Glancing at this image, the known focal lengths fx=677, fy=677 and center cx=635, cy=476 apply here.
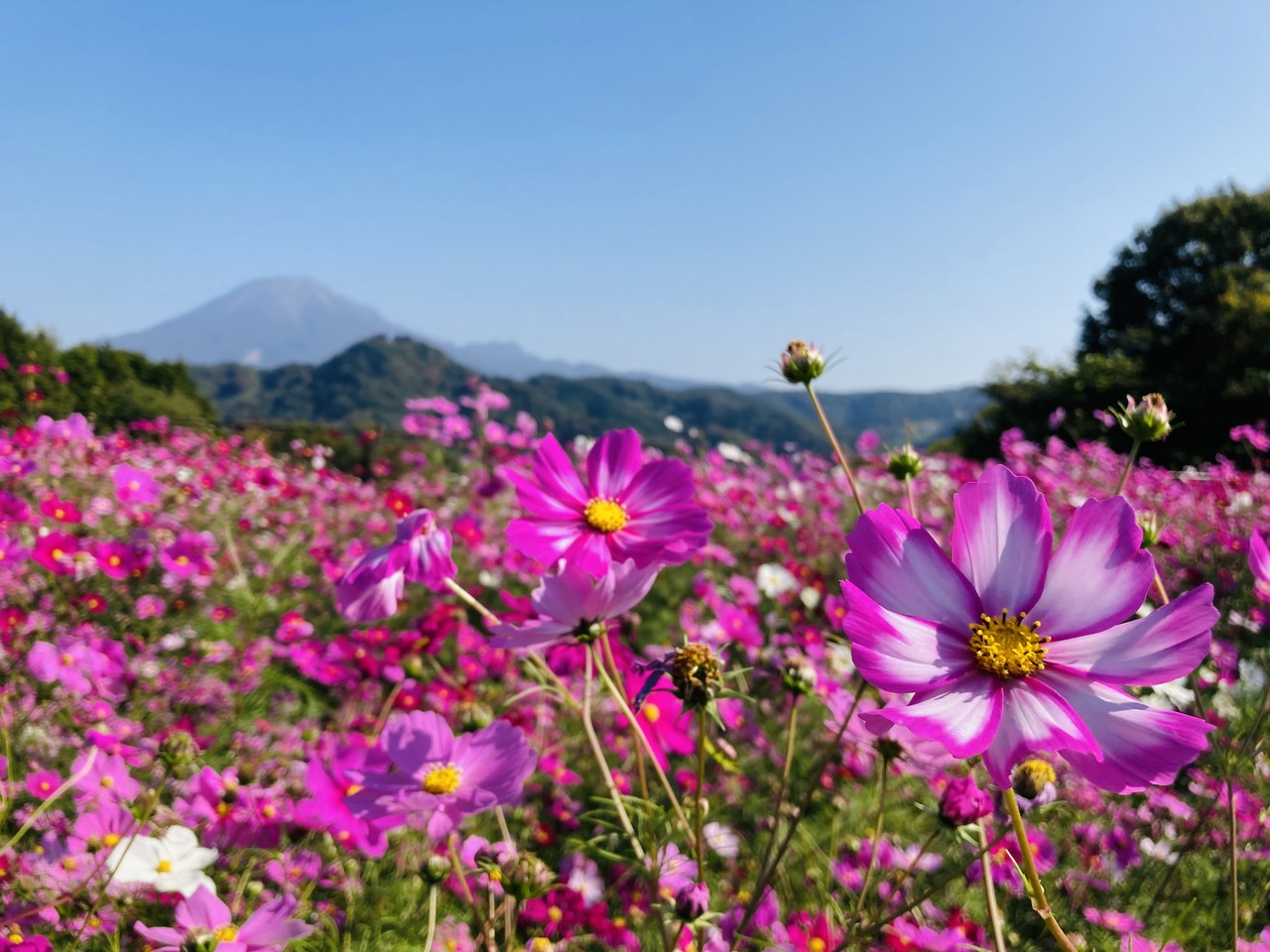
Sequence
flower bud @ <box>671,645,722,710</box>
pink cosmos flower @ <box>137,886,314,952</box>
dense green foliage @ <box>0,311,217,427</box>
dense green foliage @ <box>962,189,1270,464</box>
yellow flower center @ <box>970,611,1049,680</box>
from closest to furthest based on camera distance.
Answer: yellow flower center @ <box>970,611,1049,680</box>, flower bud @ <box>671,645,722,710</box>, pink cosmos flower @ <box>137,886,314,952</box>, dense green foliage @ <box>962,189,1270,464</box>, dense green foliage @ <box>0,311,217,427</box>

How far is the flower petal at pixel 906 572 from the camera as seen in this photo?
1.36 ft

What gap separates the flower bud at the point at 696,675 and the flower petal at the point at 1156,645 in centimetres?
25

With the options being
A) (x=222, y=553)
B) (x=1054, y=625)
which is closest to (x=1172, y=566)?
(x=1054, y=625)

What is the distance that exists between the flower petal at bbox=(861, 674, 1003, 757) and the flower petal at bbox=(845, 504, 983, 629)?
43 mm

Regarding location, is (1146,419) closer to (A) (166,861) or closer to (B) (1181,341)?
(A) (166,861)

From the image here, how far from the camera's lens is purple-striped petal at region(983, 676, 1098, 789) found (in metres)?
0.37

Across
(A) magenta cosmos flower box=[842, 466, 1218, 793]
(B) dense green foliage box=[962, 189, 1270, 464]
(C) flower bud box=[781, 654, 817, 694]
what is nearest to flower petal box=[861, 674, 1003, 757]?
(A) magenta cosmos flower box=[842, 466, 1218, 793]

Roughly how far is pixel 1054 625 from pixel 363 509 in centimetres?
320

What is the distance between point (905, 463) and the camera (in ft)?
2.47

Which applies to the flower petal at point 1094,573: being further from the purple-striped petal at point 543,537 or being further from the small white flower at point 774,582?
the small white flower at point 774,582

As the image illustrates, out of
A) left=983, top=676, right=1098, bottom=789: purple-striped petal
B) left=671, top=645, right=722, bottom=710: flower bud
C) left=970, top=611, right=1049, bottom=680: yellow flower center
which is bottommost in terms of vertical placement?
left=671, top=645, right=722, bottom=710: flower bud

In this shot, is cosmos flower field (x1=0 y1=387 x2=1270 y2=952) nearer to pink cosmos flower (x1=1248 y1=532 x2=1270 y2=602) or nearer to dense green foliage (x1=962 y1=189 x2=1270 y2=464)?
pink cosmos flower (x1=1248 y1=532 x2=1270 y2=602)

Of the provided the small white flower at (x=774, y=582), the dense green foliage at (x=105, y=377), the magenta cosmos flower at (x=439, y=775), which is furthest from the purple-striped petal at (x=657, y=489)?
the dense green foliage at (x=105, y=377)

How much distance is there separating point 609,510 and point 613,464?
0.07 m
